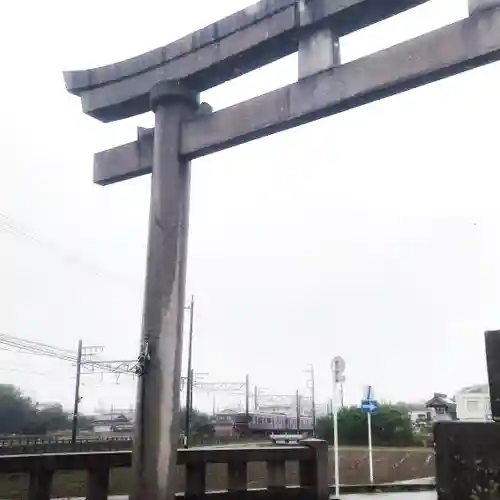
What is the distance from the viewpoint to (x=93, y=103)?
16.5ft

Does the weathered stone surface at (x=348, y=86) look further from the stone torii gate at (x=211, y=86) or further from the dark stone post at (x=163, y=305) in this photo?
the dark stone post at (x=163, y=305)

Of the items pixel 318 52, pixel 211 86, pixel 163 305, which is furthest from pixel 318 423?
pixel 318 52

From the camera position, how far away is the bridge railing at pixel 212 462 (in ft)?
12.6

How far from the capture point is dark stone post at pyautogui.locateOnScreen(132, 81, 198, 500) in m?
3.91

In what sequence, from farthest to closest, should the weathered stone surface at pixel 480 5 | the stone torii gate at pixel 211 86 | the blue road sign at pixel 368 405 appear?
the blue road sign at pixel 368 405
the stone torii gate at pixel 211 86
the weathered stone surface at pixel 480 5

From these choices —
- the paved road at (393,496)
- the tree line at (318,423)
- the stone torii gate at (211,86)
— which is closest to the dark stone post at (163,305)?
the stone torii gate at (211,86)

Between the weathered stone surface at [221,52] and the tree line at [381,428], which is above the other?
the weathered stone surface at [221,52]

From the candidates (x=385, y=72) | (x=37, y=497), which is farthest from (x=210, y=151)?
(x=37, y=497)

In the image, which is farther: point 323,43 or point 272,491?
point 272,491

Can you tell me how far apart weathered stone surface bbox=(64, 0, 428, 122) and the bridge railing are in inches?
118

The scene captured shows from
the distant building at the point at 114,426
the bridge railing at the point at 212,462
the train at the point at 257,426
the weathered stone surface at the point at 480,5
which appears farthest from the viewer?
the distant building at the point at 114,426

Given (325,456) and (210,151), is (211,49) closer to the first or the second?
(210,151)

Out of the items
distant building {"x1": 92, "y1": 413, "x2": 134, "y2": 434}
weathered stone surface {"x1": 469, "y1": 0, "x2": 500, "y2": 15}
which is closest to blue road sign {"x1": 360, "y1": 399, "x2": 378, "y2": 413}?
weathered stone surface {"x1": 469, "y1": 0, "x2": 500, "y2": 15}

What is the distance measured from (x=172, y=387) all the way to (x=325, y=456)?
189cm
